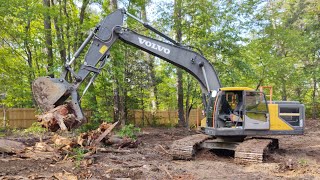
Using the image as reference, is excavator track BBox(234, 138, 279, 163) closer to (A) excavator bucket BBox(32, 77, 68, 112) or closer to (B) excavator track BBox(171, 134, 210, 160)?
(B) excavator track BBox(171, 134, 210, 160)

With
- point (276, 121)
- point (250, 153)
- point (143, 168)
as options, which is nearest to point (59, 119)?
point (143, 168)

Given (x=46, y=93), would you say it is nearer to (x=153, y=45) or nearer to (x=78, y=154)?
(x=78, y=154)

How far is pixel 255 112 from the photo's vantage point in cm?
789

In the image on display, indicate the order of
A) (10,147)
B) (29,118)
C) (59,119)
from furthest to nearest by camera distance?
(29,118), (10,147), (59,119)

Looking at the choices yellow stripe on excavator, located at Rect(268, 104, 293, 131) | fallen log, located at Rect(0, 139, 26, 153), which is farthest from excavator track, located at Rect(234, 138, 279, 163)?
fallen log, located at Rect(0, 139, 26, 153)

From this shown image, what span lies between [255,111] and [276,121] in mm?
653

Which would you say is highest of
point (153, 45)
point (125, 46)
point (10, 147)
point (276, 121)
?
Result: point (125, 46)

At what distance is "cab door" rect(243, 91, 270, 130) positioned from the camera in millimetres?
7840

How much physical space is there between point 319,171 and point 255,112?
2033 millimetres

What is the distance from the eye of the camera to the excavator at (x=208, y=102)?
7258 millimetres

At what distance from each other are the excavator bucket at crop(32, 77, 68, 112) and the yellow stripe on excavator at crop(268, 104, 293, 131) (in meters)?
4.96

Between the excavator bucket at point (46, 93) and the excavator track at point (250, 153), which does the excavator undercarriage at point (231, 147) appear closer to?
the excavator track at point (250, 153)

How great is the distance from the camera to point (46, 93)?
7.20m

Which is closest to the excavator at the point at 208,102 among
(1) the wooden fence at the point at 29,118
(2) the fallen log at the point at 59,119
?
(2) the fallen log at the point at 59,119
